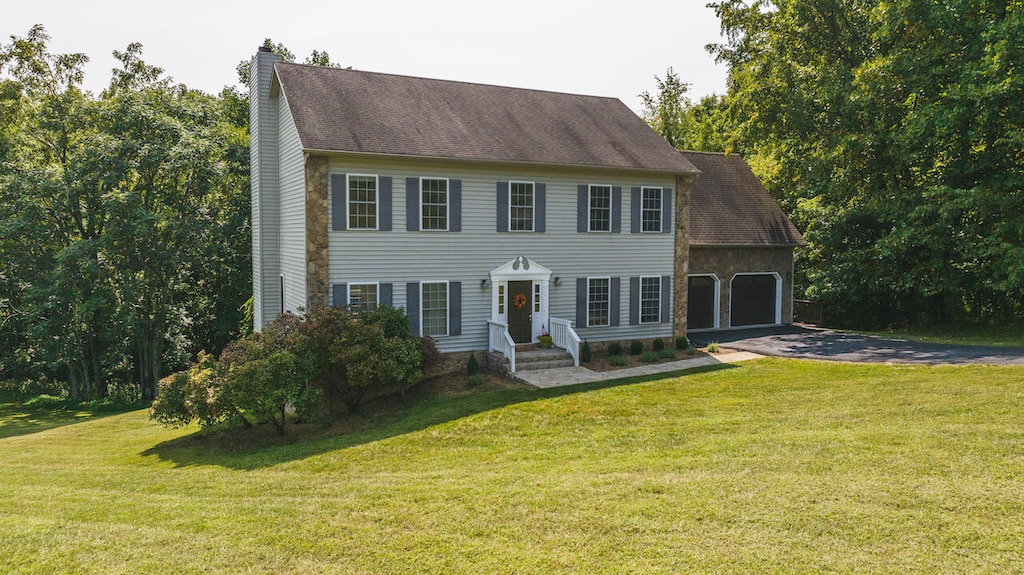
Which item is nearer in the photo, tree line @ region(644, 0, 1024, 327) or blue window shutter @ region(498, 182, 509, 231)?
blue window shutter @ region(498, 182, 509, 231)

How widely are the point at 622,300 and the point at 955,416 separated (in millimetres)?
9708

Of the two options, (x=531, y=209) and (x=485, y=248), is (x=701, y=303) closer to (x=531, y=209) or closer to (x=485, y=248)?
(x=531, y=209)

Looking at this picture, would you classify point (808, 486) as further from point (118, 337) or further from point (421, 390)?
point (118, 337)

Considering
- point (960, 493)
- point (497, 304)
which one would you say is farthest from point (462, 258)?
point (960, 493)

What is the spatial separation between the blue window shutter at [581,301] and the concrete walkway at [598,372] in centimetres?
208

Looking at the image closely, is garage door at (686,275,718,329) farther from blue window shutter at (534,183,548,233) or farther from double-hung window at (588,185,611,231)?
blue window shutter at (534,183,548,233)

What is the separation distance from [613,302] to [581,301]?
3.63 feet

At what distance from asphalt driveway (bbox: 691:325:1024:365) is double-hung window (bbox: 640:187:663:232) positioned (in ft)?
14.3

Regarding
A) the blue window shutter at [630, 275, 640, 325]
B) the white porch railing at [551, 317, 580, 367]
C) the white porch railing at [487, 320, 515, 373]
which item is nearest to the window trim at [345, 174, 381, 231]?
the white porch railing at [487, 320, 515, 373]

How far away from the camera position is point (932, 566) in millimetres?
5672

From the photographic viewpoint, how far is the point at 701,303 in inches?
934

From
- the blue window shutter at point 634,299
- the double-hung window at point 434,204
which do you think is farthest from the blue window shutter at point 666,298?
the double-hung window at point 434,204

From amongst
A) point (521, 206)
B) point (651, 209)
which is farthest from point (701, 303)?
point (521, 206)

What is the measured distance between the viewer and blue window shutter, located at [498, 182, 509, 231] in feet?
57.0
